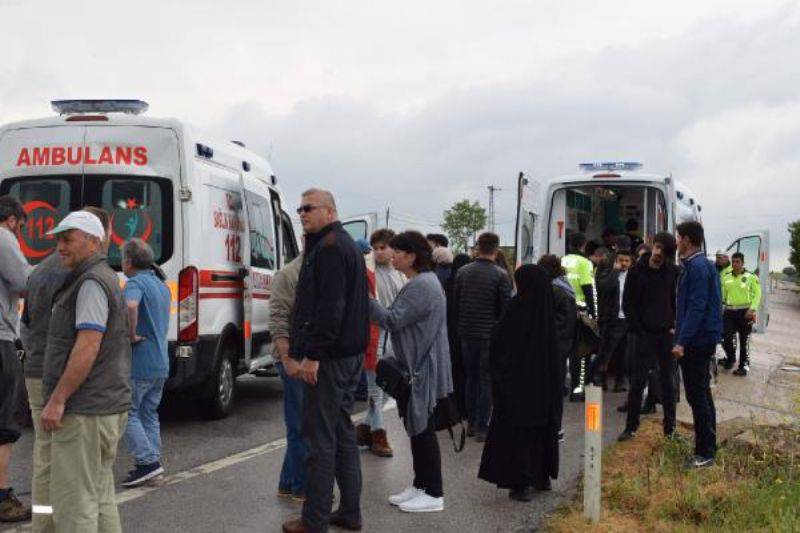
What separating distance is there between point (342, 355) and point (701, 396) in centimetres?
330

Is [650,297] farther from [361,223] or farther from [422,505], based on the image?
[361,223]

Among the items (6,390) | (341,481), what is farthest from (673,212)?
(6,390)

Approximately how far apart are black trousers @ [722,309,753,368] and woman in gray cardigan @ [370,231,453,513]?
10386 millimetres

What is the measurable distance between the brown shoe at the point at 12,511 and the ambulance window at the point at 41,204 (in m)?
3.29

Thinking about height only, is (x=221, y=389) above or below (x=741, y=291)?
below

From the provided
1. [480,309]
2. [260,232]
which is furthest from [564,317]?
[260,232]

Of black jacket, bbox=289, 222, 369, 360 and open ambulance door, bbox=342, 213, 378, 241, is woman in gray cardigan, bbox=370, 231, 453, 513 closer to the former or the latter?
black jacket, bbox=289, 222, 369, 360

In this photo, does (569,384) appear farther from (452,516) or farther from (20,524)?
(20,524)

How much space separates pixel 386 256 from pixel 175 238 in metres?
1.84

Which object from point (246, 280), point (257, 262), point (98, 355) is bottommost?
point (98, 355)

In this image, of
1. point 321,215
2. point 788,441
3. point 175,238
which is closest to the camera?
point 321,215

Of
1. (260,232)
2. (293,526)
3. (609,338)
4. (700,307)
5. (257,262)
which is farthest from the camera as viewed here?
(609,338)

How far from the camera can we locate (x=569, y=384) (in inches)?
486

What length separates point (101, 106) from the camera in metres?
9.23
